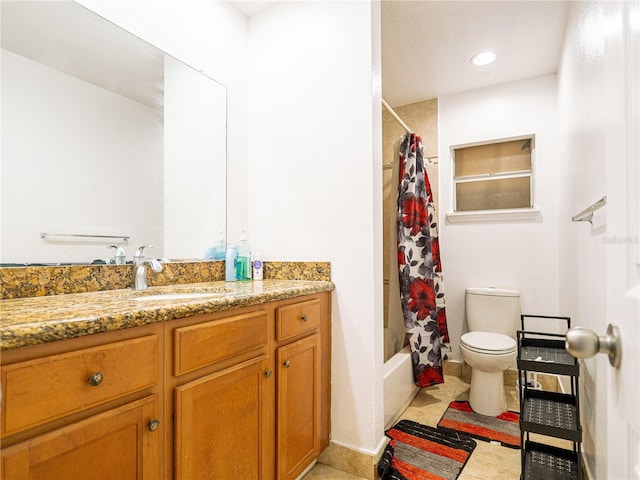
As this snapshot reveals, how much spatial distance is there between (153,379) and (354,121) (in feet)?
4.51

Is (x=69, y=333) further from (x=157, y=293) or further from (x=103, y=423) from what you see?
(x=157, y=293)

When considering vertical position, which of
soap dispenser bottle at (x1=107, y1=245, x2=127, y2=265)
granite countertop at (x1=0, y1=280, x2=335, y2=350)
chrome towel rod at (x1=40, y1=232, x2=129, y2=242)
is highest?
chrome towel rod at (x1=40, y1=232, x2=129, y2=242)

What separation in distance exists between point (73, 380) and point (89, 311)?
0.54ft

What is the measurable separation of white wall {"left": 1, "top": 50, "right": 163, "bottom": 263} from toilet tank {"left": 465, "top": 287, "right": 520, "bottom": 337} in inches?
91.6

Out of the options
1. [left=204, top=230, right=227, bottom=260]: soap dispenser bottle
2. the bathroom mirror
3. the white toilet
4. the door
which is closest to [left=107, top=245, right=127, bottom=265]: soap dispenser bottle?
the bathroom mirror

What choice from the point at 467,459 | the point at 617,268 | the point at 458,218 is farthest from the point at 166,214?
the point at 458,218

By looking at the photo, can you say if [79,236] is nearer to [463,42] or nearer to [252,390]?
[252,390]

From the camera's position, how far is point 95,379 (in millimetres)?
779

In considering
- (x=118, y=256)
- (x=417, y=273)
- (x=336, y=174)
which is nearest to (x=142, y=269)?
(x=118, y=256)

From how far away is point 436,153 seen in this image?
3.06 meters

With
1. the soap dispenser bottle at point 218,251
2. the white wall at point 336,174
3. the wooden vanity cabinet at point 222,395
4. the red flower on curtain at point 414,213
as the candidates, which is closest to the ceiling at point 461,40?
the white wall at point 336,174

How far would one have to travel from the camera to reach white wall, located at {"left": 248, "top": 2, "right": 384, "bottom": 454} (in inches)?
65.4

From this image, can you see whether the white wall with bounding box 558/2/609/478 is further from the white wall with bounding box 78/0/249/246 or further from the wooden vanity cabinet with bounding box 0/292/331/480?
the white wall with bounding box 78/0/249/246

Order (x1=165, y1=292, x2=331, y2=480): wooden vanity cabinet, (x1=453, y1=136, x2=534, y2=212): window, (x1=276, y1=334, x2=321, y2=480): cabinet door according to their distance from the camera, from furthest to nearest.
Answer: (x1=453, y1=136, x2=534, y2=212): window < (x1=276, y1=334, x2=321, y2=480): cabinet door < (x1=165, y1=292, x2=331, y2=480): wooden vanity cabinet
